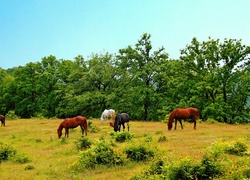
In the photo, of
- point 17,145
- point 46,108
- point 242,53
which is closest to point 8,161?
point 17,145

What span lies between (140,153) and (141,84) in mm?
29717

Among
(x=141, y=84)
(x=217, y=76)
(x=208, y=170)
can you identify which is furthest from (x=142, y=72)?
(x=208, y=170)

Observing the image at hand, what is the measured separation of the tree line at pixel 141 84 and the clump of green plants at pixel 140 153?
21428 millimetres

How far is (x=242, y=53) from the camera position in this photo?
32.5 meters

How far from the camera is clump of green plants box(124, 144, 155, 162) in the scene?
11.8 meters

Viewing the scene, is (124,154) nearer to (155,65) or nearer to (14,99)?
(155,65)

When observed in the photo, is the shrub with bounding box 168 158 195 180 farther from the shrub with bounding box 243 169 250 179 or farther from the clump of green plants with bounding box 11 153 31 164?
the clump of green plants with bounding box 11 153 31 164

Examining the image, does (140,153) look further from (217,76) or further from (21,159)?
(217,76)

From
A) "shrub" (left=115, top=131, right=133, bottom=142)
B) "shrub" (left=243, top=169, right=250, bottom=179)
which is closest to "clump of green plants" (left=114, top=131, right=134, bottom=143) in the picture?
"shrub" (left=115, top=131, right=133, bottom=142)

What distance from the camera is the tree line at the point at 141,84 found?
32.6m

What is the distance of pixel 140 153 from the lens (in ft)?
38.8

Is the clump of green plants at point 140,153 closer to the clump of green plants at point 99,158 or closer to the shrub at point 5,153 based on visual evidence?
the clump of green plants at point 99,158

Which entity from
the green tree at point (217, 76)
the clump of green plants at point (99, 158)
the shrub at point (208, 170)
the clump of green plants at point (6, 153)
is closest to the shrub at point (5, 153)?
the clump of green plants at point (6, 153)

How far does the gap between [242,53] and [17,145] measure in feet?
86.3
